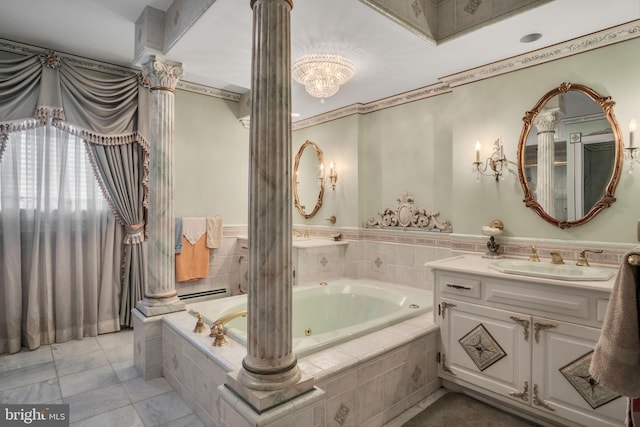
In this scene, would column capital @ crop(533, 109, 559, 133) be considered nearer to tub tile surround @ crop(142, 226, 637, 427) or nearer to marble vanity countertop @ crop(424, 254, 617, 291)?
tub tile surround @ crop(142, 226, 637, 427)

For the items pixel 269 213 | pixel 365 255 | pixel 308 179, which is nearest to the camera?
pixel 269 213

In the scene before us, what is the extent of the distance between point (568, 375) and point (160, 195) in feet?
9.33

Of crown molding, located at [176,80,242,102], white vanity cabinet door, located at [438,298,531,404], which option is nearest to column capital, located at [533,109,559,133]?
white vanity cabinet door, located at [438,298,531,404]

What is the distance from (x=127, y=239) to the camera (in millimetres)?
3297

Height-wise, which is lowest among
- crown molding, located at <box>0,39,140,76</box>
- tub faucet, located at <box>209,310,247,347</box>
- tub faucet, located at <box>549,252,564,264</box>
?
tub faucet, located at <box>209,310,247,347</box>

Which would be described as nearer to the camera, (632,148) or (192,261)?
(632,148)

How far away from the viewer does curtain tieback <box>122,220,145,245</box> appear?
10.8ft

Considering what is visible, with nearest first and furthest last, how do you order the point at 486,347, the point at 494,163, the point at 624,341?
the point at 624,341, the point at 486,347, the point at 494,163

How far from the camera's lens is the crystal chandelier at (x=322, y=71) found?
2.54m

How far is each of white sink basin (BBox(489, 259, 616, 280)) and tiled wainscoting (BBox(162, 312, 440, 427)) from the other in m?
0.67

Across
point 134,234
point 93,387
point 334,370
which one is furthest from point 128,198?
point 334,370

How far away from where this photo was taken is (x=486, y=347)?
2.13 meters

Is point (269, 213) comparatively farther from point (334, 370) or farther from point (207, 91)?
point (207, 91)

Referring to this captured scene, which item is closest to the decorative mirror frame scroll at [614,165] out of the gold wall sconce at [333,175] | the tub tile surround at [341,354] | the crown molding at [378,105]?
the tub tile surround at [341,354]
